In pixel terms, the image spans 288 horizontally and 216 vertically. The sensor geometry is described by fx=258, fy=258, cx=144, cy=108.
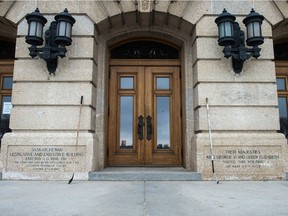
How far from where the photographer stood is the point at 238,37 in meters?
6.77

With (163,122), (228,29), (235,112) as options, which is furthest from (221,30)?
(163,122)

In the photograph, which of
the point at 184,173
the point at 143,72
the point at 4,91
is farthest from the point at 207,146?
the point at 4,91

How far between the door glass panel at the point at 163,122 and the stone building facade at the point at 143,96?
31 millimetres

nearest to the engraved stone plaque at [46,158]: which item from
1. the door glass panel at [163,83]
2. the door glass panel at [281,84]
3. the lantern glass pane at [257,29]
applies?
the door glass panel at [163,83]

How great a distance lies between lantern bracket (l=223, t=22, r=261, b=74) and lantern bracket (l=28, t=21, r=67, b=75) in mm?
4277

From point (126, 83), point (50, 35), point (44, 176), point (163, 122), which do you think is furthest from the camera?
point (126, 83)

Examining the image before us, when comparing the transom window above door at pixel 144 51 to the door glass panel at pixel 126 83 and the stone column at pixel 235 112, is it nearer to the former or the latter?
the door glass panel at pixel 126 83

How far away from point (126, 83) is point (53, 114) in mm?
2576

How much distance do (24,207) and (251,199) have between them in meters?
3.50

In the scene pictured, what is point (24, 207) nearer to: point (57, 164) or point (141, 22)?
point (57, 164)

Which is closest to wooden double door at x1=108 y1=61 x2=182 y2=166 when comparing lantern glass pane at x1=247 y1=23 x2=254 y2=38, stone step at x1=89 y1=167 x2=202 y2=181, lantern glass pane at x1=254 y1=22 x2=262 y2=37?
stone step at x1=89 y1=167 x2=202 y2=181

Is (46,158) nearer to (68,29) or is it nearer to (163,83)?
(68,29)

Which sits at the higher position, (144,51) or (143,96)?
(144,51)

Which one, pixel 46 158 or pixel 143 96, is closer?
pixel 46 158
